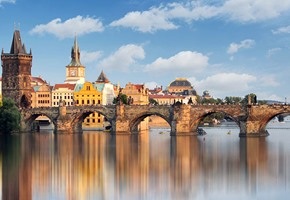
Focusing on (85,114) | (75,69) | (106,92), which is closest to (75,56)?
(75,69)

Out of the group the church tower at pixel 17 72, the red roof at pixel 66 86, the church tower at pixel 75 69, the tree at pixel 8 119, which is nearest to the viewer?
the tree at pixel 8 119

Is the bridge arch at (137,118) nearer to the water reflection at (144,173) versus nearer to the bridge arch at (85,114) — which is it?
the bridge arch at (85,114)

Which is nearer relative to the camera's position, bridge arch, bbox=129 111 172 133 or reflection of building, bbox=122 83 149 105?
bridge arch, bbox=129 111 172 133

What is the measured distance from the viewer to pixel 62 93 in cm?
14325

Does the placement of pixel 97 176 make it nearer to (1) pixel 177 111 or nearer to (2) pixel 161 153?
(2) pixel 161 153

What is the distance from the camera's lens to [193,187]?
37156mm

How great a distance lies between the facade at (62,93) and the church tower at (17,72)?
23.0m

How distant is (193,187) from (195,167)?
10.2 metres

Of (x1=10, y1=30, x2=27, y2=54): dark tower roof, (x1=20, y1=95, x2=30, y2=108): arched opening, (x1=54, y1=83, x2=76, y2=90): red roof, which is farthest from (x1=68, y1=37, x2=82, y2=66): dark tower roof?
(x1=20, y1=95, x2=30, y2=108): arched opening

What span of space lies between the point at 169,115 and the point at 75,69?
60691mm

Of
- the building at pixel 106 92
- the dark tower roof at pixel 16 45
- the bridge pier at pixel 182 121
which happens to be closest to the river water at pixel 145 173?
the bridge pier at pixel 182 121

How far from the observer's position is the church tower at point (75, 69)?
153 metres

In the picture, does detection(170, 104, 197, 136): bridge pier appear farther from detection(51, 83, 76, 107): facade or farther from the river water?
detection(51, 83, 76, 107): facade

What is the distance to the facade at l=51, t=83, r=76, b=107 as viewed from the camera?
467 ft
